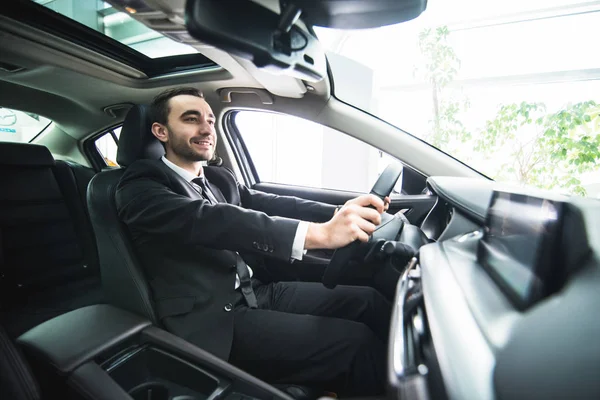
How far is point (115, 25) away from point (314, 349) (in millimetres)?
1963

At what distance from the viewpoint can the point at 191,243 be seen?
118 cm

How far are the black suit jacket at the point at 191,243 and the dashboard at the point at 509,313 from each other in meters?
0.54

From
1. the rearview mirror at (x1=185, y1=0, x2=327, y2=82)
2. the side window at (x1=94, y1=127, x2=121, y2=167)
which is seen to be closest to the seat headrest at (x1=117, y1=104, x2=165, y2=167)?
the rearview mirror at (x1=185, y1=0, x2=327, y2=82)

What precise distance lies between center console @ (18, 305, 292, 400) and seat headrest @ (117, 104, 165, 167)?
75 cm

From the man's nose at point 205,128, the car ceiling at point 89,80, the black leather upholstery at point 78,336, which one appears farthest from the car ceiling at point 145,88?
the black leather upholstery at point 78,336

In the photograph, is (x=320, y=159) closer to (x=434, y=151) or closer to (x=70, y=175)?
(x=434, y=151)

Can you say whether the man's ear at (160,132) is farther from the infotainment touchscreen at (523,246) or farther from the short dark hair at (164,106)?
the infotainment touchscreen at (523,246)

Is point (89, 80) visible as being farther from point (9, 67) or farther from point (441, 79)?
point (441, 79)

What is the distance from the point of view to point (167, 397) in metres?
1.09

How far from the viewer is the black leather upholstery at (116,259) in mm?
1270

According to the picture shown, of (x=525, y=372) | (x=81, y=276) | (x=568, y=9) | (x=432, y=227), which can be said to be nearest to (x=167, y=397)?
(x=525, y=372)

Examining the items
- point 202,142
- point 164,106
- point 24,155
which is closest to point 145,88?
point 164,106

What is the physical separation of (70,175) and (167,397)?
7.88 feet

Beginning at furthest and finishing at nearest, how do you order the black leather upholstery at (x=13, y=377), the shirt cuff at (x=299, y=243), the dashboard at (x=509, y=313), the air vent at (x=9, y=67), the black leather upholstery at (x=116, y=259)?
the air vent at (x=9, y=67) → the black leather upholstery at (x=116, y=259) → the shirt cuff at (x=299, y=243) → the black leather upholstery at (x=13, y=377) → the dashboard at (x=509, y=313)
